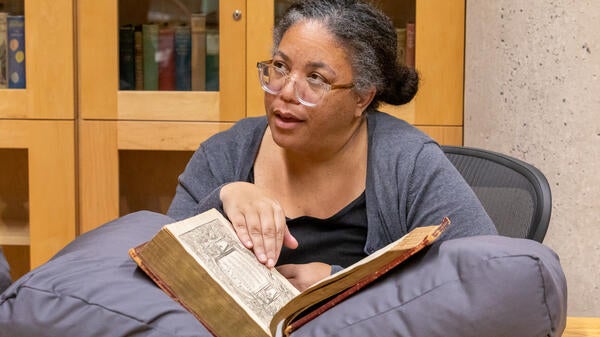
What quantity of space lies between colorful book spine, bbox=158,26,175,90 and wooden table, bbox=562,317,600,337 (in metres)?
1.69

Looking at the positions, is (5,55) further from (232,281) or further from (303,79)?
(232,281)

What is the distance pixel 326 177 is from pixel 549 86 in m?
0.68

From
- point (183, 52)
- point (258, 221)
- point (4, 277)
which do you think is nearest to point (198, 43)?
point (183, 52)

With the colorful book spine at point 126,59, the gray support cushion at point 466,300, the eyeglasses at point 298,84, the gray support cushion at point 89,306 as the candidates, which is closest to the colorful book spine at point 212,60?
the colorful book spine at point 126,59

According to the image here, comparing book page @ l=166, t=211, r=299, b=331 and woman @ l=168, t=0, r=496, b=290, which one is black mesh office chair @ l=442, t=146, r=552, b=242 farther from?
book page @ l=166, t=211, r=299, b=331

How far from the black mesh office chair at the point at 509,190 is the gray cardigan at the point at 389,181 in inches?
6.9

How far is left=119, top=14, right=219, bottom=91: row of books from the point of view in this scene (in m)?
2.62

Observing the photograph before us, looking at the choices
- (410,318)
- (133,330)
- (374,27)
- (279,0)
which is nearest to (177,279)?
(133,330)

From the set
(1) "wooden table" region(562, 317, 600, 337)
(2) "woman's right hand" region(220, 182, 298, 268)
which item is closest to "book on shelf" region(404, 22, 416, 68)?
(2) "woman's right hand" region(220, 182, 298, 268)

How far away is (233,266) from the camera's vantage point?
3.84 ft

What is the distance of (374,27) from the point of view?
62.7 inches

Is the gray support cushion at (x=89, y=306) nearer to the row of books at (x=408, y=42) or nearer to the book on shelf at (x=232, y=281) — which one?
the book on shelf at (x=232, y=281)

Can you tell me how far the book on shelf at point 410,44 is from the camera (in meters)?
2.58

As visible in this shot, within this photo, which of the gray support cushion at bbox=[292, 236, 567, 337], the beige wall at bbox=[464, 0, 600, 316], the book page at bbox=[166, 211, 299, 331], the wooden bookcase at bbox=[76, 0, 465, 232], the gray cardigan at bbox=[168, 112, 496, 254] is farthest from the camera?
the wooden bookcase at bbox=[76, 0, 465, 232]
